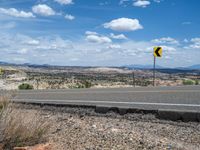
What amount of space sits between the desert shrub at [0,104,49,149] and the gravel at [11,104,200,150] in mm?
405

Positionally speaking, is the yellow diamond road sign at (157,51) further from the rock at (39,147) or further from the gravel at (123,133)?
the rock at (39,147)

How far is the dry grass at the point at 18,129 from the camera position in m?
6.61

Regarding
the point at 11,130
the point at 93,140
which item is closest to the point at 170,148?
the point at 93,140

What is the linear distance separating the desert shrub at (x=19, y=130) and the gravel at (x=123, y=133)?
1.33 ft

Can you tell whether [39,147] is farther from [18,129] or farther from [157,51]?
[157,51]

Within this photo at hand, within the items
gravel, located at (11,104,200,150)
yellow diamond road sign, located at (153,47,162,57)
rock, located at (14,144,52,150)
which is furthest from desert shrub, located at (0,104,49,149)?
yellow diamond road sign, located at (153,47,162,57)

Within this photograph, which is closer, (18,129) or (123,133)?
(18,129)

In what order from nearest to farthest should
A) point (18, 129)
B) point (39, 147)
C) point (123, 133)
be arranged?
point (39, 147) → point (18, 129) → point (123, 133)

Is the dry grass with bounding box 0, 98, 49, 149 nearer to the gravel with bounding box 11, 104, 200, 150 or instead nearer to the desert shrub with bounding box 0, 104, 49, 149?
the desert shrub with bounding box 0, 104, 49, 149

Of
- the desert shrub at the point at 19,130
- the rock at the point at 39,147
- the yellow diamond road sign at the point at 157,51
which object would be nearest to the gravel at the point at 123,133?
the rock at the point at 39,147

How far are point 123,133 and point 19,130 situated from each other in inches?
99.9

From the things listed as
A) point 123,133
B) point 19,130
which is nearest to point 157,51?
point 123,133

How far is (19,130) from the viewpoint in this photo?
6.77 meters

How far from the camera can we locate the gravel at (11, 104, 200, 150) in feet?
23.7
